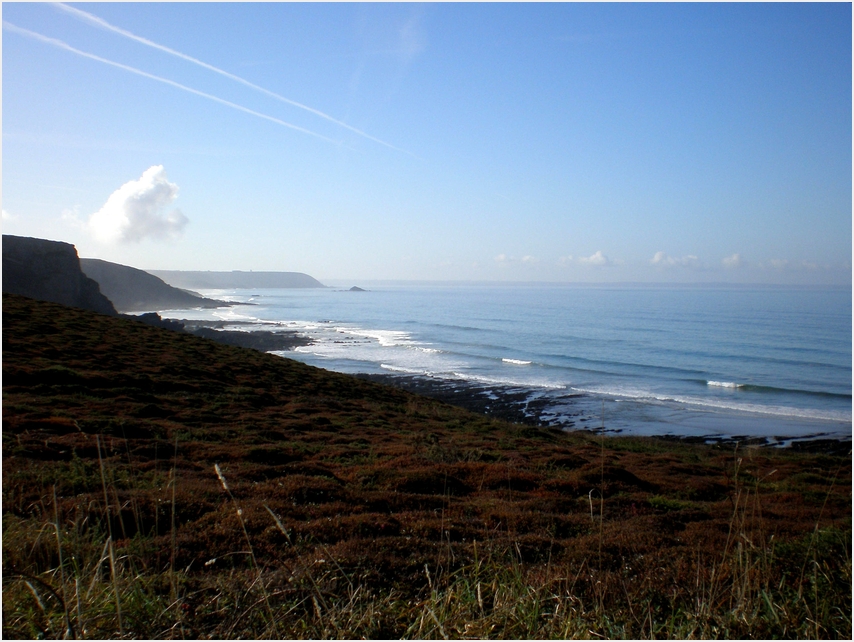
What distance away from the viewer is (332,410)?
19.1 meters

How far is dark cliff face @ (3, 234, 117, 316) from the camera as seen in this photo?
5106cm

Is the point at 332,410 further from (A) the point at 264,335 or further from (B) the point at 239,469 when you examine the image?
(A) the point at 264,335

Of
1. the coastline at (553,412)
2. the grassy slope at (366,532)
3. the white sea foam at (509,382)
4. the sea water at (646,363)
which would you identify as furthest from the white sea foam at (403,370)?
the grassy slope at (366,532)

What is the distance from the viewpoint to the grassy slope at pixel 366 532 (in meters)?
2.84

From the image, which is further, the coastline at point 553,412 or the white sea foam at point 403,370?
the white sea foam at point 403,370

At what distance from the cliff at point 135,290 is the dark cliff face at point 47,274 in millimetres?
54950

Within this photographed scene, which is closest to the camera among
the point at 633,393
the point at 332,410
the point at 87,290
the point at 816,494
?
the point at 816,494

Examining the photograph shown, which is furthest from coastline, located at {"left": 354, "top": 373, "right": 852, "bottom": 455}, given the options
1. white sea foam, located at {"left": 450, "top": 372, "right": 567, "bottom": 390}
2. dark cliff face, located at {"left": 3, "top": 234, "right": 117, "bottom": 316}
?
dark cliff face, located at {"left": 3, "top": 234, "right": 117, "bottom": 316}

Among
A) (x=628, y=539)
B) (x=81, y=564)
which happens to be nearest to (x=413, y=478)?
(x=628, y=539)

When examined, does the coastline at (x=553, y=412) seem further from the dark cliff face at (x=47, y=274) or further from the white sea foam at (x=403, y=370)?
the dark cliff face at (x=47, y=274)

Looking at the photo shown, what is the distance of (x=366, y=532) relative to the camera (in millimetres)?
5324

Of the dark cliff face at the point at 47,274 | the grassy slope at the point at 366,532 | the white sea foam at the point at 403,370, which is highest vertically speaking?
the dark cliff face at the point at 47,274

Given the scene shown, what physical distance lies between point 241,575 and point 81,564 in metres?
1.02

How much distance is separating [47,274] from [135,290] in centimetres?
7264
